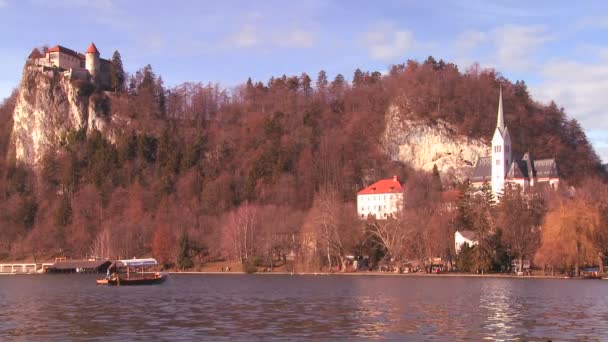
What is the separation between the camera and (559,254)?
284 feet

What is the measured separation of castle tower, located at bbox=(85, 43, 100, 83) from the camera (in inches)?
7672

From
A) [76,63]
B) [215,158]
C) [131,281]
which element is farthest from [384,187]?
[76,63]

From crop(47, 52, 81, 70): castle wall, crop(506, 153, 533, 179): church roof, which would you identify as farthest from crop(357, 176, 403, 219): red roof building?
crop(47, 52, 81, 70): castle wall

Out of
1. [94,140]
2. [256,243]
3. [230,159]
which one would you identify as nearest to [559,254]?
[256,243]

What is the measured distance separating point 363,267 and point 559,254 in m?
32.4

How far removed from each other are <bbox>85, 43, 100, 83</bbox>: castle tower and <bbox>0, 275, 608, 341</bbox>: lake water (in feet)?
437

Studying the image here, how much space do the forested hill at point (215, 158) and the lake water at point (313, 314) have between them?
2649 inches

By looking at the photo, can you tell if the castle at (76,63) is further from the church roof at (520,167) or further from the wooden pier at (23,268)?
the church roof at (520,167)

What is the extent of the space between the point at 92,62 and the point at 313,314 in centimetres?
A: 16415

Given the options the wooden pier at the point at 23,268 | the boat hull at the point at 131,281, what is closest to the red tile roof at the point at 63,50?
the wooden pier at the point at 23,268

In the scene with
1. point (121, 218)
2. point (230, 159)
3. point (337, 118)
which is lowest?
point (121, 218)

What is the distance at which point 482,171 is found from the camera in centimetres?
14838

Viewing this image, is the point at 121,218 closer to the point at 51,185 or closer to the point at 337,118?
the point at 51,185

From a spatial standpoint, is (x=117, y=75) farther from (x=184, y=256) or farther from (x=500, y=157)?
(x=500, y=157)
